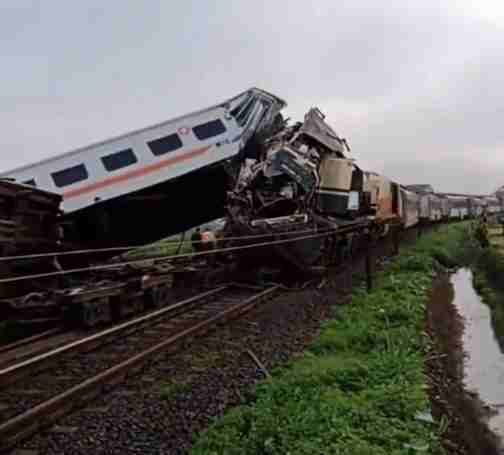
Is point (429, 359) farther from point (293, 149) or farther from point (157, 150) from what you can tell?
point (157, 150)

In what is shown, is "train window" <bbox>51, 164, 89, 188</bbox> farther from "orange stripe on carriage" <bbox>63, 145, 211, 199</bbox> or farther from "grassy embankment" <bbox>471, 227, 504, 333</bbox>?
"grassy embankment" <bbox>471, 227, 504, 333</bbox>

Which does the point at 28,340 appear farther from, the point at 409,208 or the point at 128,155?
the point at 409,208

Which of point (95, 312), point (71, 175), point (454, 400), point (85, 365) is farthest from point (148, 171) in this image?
point (454, 400)

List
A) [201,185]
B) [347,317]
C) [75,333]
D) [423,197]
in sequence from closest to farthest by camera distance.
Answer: [75,333] < [347,317] < [201,185] < [423,197]

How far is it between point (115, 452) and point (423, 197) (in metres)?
41.3

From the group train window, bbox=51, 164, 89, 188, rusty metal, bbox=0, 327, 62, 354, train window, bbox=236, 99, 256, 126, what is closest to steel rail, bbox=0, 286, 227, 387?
rusty metal, bbox=0, 327, 62, 354

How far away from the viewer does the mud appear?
5996mm

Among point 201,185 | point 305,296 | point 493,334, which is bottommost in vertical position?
point 493,334

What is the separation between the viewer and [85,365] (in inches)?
289

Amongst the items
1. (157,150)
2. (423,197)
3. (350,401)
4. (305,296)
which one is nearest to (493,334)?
(305,296)

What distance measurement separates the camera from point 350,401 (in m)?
5.87

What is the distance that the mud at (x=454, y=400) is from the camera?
5996 mm

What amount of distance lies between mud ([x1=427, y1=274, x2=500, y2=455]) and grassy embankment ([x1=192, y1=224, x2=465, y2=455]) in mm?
200

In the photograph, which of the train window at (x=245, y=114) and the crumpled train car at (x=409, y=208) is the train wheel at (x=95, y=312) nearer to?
the train window at (x=245, y=114)
